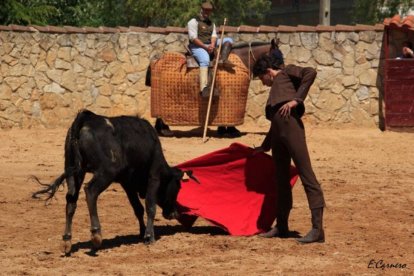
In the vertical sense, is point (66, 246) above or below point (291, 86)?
below

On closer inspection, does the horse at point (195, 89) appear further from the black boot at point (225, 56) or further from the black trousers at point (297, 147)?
the black trousers at point (297, 147)

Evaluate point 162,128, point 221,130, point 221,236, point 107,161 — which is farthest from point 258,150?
point 162,128

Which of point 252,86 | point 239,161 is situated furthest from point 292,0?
point 239,161

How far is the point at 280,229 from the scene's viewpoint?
8.02m

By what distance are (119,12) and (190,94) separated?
18.6m

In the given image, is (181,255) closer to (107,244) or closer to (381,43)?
(107,244)

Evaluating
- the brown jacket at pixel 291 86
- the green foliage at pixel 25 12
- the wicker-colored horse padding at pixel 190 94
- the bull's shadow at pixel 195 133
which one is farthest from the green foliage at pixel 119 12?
the brown jacket at pixel 291 86

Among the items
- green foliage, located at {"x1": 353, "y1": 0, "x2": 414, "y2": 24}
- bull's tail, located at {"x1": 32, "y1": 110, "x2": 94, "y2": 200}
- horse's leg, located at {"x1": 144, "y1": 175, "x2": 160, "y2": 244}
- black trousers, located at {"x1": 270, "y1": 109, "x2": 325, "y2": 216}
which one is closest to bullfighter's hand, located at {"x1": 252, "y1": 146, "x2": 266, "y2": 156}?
black trousers, located at {"x1": 270, "y1": 109, "x2": 325, "y2": 216}

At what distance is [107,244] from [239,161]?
139 cm

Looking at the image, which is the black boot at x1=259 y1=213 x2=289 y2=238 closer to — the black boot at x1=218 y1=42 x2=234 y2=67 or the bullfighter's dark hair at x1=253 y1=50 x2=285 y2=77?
the bullfighter's dark hair at x1=253 y1=50 x2=285 y2=77

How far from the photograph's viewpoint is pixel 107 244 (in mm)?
7828

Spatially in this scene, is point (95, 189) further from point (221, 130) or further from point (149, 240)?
point (221, 130)

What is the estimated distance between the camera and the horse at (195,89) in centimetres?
1556

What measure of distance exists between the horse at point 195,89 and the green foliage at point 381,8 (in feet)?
44.3
